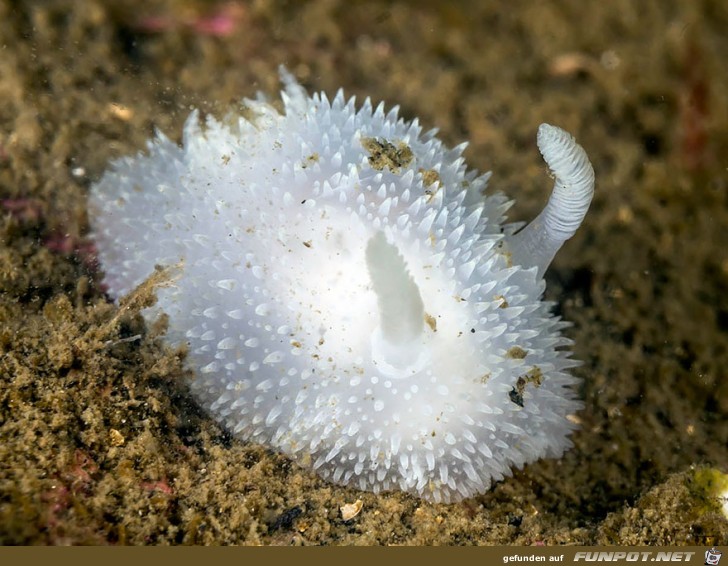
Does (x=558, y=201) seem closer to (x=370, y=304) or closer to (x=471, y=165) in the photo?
(x=370, y=304)

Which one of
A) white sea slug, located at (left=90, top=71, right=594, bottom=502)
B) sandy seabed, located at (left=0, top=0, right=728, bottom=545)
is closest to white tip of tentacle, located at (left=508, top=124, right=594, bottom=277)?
white sea slug, located at (left=90, top=71, right=594, bottom=502)

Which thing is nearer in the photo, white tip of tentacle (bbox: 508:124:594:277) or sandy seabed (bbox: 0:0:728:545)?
sandy seabed (bbox: 0:0:728:545)

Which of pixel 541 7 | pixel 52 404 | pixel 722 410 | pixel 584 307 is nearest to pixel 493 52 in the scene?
pixel 541 7

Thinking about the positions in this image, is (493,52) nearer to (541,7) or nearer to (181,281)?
(541,7)

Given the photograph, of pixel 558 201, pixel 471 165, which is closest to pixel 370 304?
pixel 558 201

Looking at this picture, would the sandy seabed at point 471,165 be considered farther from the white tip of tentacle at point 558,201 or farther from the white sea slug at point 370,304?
the white tip of tentacle at point 558,201

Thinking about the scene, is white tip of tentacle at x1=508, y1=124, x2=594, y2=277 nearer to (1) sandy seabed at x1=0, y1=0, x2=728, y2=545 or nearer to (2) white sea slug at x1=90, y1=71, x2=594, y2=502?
(2) white sea slug at x1=90, y1=71, x2=594, y2=502

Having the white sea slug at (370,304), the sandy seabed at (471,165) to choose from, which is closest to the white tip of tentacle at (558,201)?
the white sea slug at (370,304)
